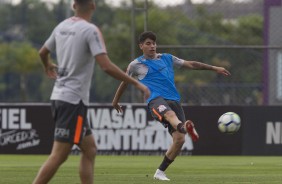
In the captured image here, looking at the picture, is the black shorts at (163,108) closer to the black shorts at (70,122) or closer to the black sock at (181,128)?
the black sock at (181,128)

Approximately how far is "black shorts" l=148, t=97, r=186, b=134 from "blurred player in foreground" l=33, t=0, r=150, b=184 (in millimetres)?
4681

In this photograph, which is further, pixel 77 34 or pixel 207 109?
pixel 207 109

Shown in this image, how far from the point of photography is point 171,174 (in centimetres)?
1534

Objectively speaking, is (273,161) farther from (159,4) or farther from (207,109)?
(159,4)

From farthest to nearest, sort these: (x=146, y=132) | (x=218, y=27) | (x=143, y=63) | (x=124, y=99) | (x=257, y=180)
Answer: (x=218, y=27) → (x=124, y=99) → (x=146, y=132) → (x=143, y=63) → (x=257, y=180)

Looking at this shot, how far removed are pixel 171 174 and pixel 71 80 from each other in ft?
18.9

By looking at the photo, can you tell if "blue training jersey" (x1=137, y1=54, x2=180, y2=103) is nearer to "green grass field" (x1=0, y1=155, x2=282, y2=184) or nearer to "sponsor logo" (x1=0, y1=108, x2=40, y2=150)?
Answer: "green grass field" (x1=0, y1=155, x2=282, y2=184)

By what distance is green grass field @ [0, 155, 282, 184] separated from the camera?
13.9m

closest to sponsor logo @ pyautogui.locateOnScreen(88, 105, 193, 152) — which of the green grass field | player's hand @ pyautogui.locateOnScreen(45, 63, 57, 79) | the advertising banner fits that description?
the advertising banner

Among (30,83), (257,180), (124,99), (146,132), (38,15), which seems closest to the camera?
(257,180)

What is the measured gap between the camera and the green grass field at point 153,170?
1385 centimetres

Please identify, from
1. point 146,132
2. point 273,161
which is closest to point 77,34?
point 273,161

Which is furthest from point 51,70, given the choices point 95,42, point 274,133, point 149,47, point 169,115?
point 274,133

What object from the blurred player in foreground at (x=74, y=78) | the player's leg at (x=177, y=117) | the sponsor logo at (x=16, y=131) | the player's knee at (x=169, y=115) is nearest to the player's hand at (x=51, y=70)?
the blurred player in foreground at (x=74, y=78)
